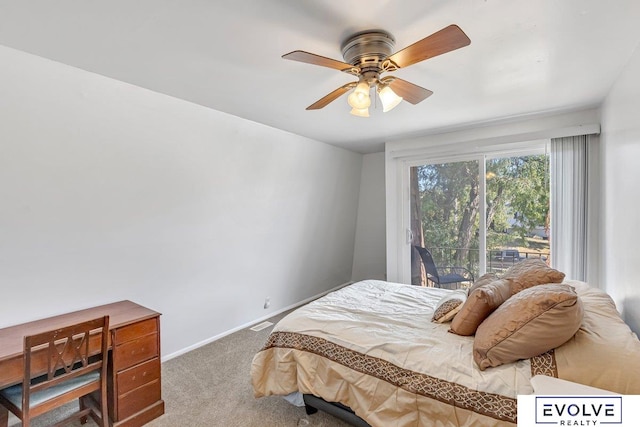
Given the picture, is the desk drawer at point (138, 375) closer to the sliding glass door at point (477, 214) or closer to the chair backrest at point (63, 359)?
the chair backrest at point (63, 359)

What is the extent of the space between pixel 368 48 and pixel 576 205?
8.98 feet

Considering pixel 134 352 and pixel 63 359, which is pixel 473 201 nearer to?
pixel 134 352

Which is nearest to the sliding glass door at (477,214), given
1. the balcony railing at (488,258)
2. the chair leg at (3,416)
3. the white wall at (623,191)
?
the balcony railing at (488,258)

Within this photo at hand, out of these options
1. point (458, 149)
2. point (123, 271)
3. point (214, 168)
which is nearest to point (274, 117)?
point (214, 168)

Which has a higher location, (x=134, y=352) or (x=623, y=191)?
(x=623, y=191)

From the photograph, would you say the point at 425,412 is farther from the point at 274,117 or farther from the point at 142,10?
the point at 274,117

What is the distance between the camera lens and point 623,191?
2.10m

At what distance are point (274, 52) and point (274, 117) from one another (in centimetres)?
129

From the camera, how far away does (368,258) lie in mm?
5332

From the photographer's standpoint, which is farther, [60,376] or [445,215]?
[445,215]

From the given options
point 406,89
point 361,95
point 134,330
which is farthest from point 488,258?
point 134,330

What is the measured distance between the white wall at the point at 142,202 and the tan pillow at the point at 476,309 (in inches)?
96.1

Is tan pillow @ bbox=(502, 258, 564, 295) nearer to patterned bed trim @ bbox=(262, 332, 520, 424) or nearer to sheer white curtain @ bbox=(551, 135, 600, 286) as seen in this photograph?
A: patterned bed trim @ bbox=(262, 332, 520, 424)

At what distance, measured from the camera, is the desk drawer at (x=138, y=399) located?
1979 mm
